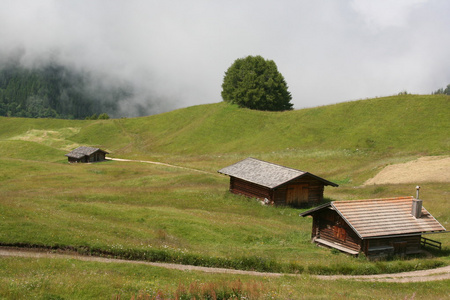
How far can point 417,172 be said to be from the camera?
5219 centimetres

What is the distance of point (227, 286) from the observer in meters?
14.0

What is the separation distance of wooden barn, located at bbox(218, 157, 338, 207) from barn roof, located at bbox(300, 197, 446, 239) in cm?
1378

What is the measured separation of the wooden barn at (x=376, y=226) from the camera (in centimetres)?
2534

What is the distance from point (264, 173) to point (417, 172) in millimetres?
23173

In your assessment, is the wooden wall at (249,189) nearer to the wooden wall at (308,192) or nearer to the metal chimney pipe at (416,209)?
the wooden wall at (308,192)

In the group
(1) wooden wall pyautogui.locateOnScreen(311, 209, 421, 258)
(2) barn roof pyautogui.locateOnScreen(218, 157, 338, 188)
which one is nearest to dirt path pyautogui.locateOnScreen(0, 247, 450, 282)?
(1) wooden wall pyautogui.locateOnScreen(311, 209, 421, 258)

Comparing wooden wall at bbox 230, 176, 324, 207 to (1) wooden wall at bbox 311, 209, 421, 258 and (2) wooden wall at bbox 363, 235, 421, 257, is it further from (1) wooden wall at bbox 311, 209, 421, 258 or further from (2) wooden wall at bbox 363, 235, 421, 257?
(2) wooden wall at bbox 363, 235, 421, 257

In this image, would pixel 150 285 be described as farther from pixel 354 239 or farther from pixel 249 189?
pixel 249 189

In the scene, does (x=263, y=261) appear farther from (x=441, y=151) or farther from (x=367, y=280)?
(x=441, y=151)

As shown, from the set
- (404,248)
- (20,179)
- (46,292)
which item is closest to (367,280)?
(404,248)

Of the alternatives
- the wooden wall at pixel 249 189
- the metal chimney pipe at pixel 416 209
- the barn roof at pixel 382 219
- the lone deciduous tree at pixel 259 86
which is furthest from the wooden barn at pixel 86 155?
the metal chimney pipe at pixel 416 209

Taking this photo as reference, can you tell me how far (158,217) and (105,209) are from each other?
4.65m

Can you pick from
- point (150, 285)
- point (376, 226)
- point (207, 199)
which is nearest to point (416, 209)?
point (376, 226)

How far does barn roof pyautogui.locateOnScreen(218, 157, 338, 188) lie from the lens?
42000 mm
